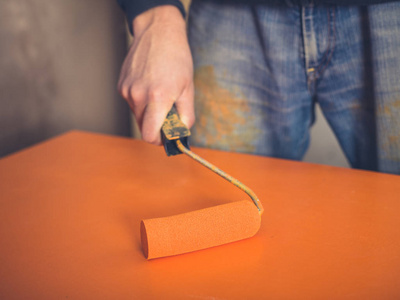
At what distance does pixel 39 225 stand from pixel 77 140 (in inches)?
16.7

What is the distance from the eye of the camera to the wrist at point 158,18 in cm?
85

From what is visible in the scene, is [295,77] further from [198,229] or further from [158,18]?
[198,229]

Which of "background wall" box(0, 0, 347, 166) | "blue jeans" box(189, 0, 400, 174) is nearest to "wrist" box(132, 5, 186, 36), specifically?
"blue jeans" box(189, 0, 400, 174)

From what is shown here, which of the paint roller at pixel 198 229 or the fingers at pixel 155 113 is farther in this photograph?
the fingers at pixel 155 113

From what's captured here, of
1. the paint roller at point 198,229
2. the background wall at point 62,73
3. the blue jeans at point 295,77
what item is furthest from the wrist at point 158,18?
the background wall at point 62,73

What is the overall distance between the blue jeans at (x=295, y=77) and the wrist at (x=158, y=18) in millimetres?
153

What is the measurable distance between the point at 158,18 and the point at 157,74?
16cm

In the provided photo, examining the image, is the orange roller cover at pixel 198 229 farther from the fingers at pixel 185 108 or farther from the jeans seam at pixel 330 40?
the jeans seam at pixel 330 40

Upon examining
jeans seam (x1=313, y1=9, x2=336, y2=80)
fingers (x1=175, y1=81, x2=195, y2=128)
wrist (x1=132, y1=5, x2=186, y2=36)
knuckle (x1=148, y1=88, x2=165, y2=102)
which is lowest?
fingers (x1=175, y1=81, x2=195, y2=128)

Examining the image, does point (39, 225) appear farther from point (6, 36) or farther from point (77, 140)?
point (6, 36)

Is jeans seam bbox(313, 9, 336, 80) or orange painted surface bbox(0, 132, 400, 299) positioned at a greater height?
jeans seam bbox(313, 9, 336, 80)

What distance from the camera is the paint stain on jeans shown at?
101cm

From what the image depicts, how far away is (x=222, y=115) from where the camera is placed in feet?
3.36

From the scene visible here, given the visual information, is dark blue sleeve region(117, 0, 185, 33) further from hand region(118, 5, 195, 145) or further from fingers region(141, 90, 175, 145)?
fingers region(141, 90, 175, 145)
